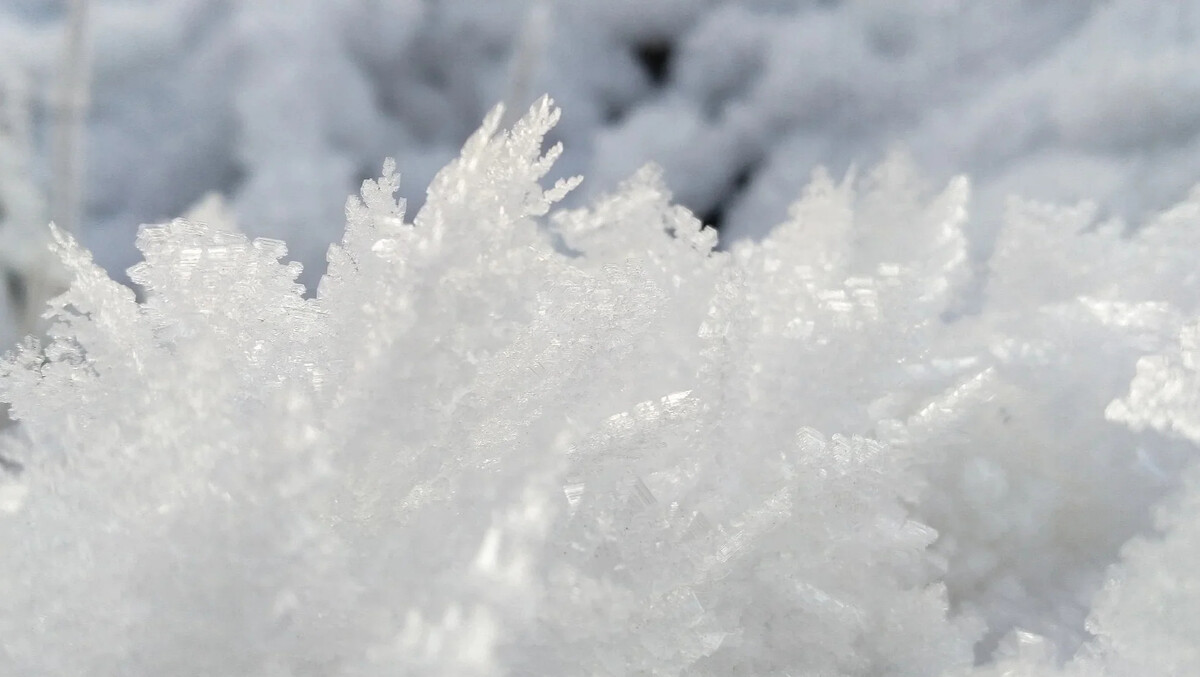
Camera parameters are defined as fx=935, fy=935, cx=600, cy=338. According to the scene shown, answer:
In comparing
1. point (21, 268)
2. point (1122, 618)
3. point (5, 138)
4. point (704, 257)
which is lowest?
point (1122, 618)

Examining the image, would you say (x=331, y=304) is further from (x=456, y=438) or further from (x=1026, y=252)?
(x=1026, y=252)

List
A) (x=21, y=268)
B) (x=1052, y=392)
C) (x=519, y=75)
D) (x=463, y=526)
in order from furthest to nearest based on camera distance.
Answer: (x=519, y=75)
(x=21, y=268)
(x=1052, y=392)
(x=463, y=526)

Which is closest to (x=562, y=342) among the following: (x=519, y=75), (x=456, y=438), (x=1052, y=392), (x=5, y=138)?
(x=456, y=438)

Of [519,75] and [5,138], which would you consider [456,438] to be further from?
[5,138]

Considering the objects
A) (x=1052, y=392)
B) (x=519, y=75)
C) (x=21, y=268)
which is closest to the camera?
(x=1052, y=392)

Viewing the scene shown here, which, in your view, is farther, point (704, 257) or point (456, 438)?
point (704, 257)

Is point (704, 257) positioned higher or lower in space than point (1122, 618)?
higher
